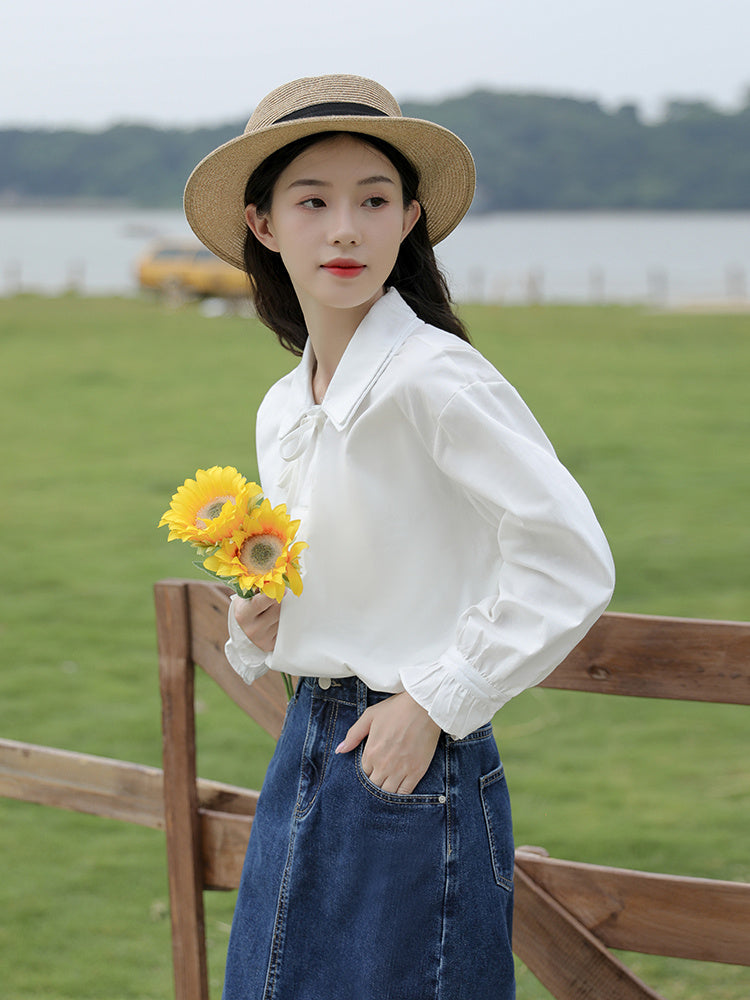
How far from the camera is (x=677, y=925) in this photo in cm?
218

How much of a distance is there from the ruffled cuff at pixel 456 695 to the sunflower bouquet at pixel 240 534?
0.70 ft

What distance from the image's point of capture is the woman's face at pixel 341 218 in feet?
5.73

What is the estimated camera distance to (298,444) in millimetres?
1835

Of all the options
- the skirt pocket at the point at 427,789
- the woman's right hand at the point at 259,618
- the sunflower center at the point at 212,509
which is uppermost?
the sunflower center at the point at 212,509

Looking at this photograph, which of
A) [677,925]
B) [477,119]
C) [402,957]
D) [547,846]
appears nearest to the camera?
[402,957]

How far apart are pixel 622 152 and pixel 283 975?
112268mm

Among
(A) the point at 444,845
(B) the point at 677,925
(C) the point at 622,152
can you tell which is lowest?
(C) the point at 622,152

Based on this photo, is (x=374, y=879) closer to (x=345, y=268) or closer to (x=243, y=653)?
(x=243, y=653)

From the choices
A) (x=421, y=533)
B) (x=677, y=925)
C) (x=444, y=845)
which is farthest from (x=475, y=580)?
(x=677, y=925)

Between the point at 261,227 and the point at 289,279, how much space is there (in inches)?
6.9

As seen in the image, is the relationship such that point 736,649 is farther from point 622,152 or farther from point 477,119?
point 622,152

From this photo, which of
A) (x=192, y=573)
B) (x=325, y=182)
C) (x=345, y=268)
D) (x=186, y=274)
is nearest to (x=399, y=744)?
(x=345, y=268)

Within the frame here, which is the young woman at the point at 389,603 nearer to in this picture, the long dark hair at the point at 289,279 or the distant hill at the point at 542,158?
the long dark hair at the point at 289,279

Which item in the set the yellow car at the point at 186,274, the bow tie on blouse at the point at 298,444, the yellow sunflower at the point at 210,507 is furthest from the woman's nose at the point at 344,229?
the yellow car at the point at 186,274
